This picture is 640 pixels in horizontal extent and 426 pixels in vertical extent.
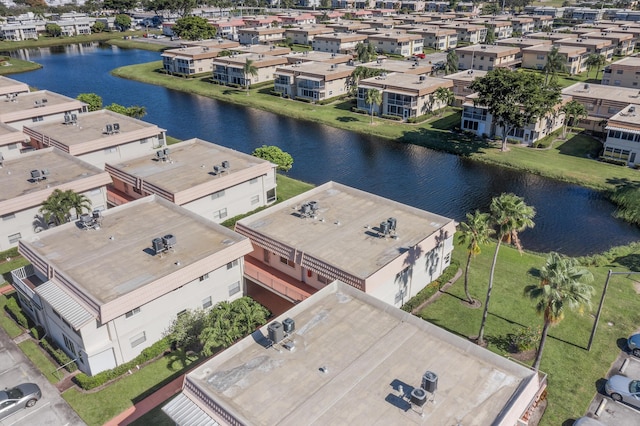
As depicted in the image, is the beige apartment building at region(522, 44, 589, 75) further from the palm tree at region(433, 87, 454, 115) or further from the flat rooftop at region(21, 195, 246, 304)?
the flat rooftop at region(21, 195, 246, 304)

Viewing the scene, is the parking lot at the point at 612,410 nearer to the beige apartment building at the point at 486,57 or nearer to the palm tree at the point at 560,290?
the palm tree at the point at 560,290

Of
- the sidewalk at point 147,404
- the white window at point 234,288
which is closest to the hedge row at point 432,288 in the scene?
the white window at point 234,288

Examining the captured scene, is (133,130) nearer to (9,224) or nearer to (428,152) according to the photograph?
(9,224)

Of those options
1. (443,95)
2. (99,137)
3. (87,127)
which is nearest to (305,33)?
(443,95)

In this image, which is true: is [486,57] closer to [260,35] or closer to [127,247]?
[260,35]

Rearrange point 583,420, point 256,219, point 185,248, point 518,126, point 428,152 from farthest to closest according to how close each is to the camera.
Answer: point 428,152, point 518,126, point 256,219, point 185,248, point 583,420

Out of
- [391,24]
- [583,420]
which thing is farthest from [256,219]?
[391,24]

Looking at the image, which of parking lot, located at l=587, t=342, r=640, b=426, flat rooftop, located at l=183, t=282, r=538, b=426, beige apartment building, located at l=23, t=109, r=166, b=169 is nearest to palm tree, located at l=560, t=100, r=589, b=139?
parking lot, located at l=587, t=342, r=640, b=426
